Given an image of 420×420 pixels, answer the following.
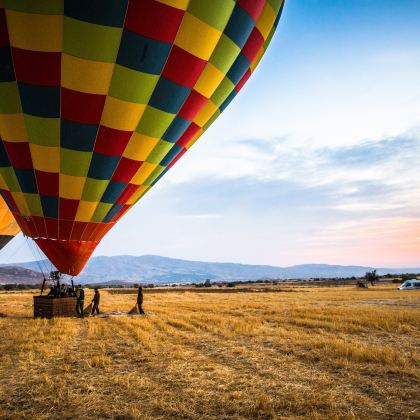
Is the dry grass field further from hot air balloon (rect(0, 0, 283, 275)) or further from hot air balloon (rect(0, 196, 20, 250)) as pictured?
hot air balloon (rect(0, 196, 20, 250))

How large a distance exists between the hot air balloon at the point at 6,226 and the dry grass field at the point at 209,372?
28.5 ft

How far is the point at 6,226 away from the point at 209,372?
18127mm

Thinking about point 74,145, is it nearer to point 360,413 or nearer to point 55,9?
point 55,9

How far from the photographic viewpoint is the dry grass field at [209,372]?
651cm

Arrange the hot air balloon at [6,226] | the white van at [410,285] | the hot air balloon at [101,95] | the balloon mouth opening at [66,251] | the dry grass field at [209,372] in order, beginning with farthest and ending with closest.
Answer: the white van at [410,285]
the hot air balloon at [6,226]
the balloon mouth opening at [66,251]
the hot air balloon at [101,95]
the dry grass field at [209,372]

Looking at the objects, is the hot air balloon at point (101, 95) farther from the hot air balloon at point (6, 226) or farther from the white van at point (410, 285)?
the white van at point (410, 285)

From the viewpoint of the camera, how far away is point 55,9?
9.33m

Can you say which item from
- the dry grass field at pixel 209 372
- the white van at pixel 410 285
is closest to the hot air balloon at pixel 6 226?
the dry grass field at pixel 209 372

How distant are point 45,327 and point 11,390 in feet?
27.4

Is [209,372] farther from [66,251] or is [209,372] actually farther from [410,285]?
[410,285]

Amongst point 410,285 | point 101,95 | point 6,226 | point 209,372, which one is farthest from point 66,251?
point 410,285

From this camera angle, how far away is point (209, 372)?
28.6ft

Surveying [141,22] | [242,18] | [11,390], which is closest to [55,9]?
[141,22]

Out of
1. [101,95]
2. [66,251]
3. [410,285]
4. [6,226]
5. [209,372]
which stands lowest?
[209,372]
